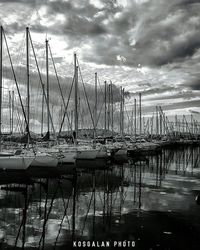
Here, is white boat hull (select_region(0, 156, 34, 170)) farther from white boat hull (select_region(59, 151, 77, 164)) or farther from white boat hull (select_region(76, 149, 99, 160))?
white boat hull (select_region(76, 149, 99, 160))

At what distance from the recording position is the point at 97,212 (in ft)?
58.0

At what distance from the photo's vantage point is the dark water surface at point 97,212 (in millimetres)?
13230

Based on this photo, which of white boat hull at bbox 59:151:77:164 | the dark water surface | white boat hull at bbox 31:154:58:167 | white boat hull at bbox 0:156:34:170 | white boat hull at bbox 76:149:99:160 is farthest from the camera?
white boat hull at bbox 76:149:99:160

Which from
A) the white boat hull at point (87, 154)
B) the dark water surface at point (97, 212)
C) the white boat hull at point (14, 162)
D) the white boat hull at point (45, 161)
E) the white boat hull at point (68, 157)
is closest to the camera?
the dark water surface at point (97, 212)

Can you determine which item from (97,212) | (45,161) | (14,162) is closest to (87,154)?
(45,161)

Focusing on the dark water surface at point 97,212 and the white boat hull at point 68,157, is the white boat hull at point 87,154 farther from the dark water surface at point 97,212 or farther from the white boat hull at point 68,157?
the dark water surface at point 97,212

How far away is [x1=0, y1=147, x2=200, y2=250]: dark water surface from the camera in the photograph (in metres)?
13.2

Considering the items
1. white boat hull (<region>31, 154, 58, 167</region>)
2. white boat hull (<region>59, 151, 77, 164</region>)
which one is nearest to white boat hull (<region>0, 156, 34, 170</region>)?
white boat hull (<region>31, 154, 58, 167</region>)

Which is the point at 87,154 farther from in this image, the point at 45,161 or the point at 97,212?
the point at 97,212

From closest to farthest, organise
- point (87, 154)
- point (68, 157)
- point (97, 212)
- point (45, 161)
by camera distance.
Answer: point (97, 212)
point (45, 161)
point (68, 157)
point (87, 154)

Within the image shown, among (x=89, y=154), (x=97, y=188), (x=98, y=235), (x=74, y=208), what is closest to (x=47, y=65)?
(x=89, y=154)

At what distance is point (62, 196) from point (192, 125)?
574 ft

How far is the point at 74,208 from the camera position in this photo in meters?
18.7

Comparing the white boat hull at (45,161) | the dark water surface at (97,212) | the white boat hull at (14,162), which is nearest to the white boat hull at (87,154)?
the white boat hull at (45,161)
